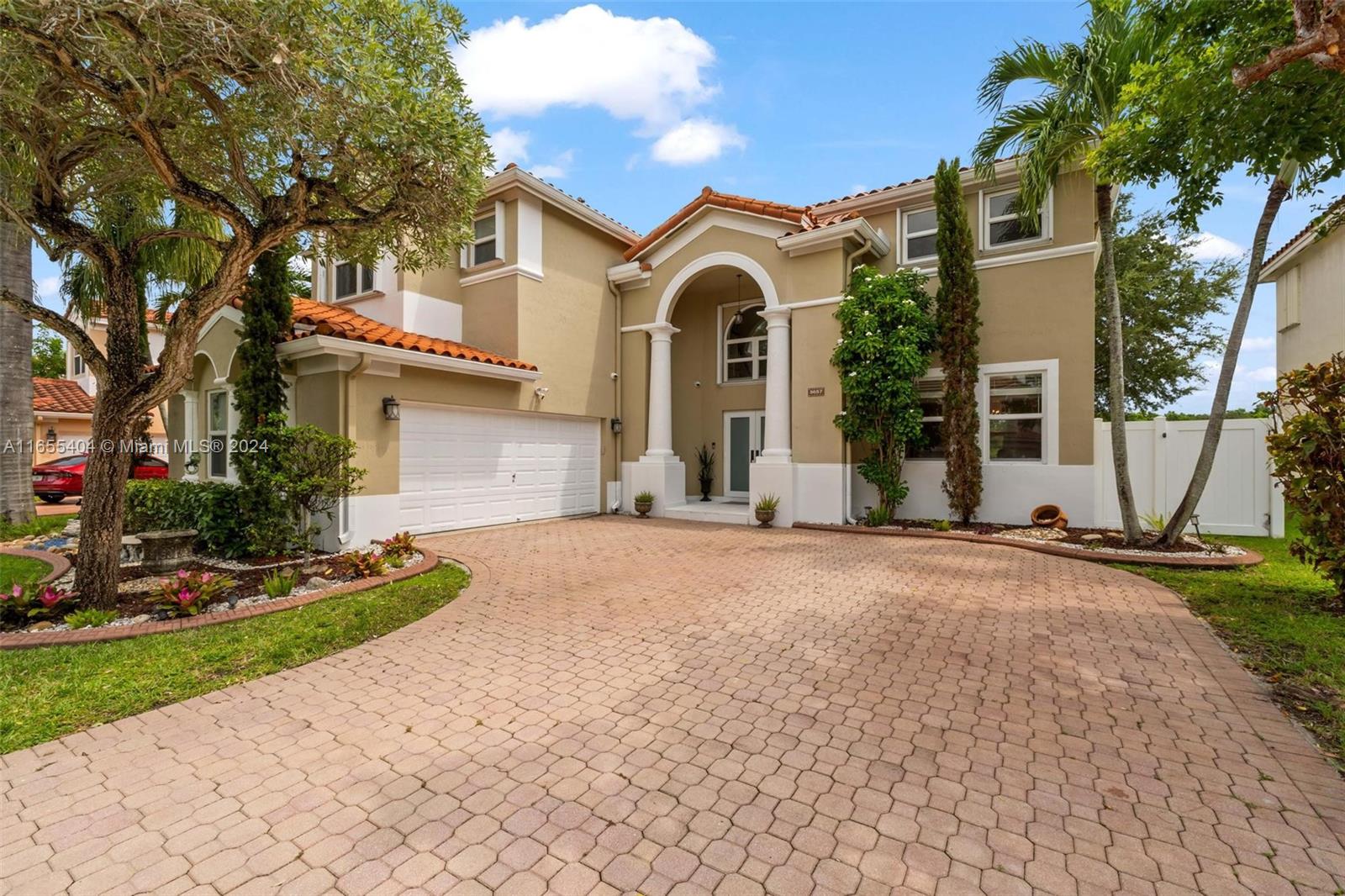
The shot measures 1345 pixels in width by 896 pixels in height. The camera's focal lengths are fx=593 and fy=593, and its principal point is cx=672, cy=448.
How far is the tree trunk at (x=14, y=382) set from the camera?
10484 millimetres

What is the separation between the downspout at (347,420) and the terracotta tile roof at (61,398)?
2216cm

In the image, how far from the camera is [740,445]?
15.2 metres

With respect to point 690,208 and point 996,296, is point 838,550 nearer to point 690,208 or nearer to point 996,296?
point 996,296

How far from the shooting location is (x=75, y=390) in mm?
25078

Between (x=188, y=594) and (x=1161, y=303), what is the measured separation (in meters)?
25.4

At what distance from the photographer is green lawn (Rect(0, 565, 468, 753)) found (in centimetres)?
374

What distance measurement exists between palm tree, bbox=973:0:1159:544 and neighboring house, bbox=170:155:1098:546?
1.78 meters

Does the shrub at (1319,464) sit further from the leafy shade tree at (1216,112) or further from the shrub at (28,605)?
the shrub at (28,605)

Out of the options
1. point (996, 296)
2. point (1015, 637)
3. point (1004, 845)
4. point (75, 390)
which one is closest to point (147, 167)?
point (1004, 845)

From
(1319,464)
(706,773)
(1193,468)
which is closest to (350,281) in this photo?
(706,773)

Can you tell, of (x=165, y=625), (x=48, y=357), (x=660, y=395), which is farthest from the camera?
(x=48, y=357)

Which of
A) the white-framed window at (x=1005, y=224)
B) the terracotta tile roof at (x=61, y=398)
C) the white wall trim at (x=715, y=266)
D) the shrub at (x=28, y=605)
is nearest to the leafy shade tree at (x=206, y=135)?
the shrub at (x=28, y=605)

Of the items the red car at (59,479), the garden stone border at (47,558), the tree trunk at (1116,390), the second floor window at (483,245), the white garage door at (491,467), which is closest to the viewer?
the garden stone border at (47,558)

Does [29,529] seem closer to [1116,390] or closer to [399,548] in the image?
[399,548]
